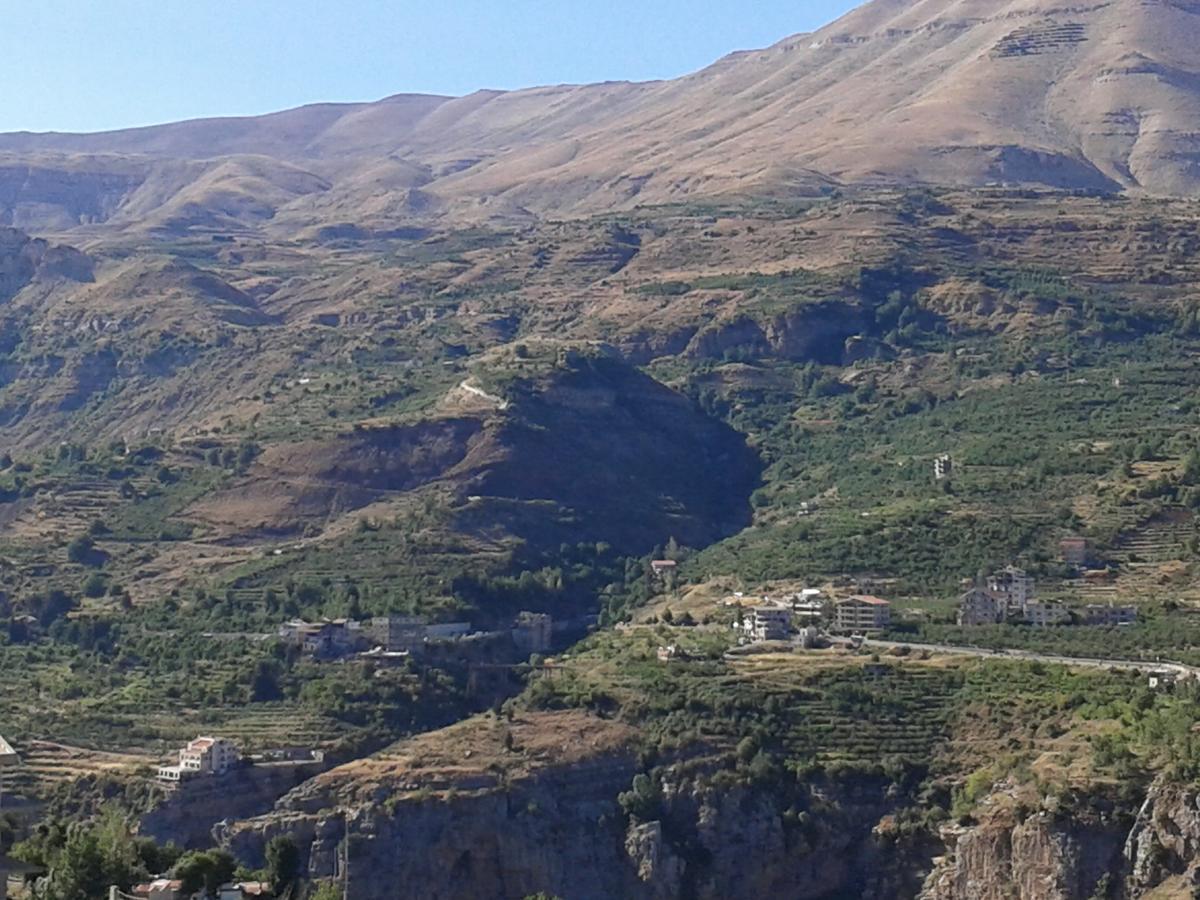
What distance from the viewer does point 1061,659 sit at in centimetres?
6191

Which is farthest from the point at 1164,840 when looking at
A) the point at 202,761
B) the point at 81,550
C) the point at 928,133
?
the point at 928,133

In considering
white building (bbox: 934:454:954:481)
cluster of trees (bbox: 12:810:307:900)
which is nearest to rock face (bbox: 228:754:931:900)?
cluster of trees (bbox: 12:810:307:900)

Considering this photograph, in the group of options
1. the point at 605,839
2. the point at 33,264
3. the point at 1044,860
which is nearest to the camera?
the point at 1044,860

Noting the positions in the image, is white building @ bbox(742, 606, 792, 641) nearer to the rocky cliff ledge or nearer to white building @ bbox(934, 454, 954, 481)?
the rocky cliff ledge

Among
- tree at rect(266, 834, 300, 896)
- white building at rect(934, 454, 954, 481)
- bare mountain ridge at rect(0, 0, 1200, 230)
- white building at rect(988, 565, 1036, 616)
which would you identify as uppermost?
bare mountain ridge at rect(0, 0, 1200, 230)

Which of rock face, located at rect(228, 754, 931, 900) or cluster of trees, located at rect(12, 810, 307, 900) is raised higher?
cluster of trees, located at rect(12, 810, 307, 900)

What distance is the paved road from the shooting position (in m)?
59.4

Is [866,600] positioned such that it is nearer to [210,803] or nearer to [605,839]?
[605,839]

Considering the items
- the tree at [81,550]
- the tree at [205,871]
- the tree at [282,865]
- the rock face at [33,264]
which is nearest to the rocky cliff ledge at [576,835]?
→ the tree at [282,865]

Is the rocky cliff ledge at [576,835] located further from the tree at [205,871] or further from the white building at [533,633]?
the tree at [205,871]

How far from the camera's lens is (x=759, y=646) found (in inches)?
2539

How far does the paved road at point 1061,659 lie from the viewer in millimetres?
59438

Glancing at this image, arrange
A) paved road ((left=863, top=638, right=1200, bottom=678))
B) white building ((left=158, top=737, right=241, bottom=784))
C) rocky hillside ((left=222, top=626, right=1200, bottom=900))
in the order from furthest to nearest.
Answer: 1. paved road ((left=863, top=638, right=1200, bottom=678))
2. white building ((left=158, top=737, right=241, bottom=784))
3. rocky hillside ((left=222, top=626, right=1200, bottom=900))

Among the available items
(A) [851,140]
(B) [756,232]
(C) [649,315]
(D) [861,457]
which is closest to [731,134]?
(A) [851,140]
